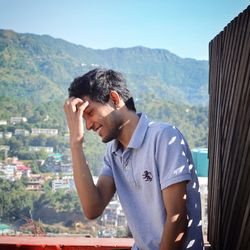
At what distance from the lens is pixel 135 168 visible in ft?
4.54

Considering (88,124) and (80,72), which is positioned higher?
(80,72)

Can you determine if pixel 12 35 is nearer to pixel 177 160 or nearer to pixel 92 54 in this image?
pixel 92 54

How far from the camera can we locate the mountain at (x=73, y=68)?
27.3m

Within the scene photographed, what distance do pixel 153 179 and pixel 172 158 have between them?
0.37 feet

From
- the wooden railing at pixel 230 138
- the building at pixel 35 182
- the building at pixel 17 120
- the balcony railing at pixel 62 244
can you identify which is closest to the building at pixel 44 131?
the building at pixel 17 120

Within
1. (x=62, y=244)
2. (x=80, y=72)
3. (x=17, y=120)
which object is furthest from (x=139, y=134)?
(x=17, y=120)

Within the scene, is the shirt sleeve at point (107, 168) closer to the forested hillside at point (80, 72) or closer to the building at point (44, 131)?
the forested hillside at point (80, 72)

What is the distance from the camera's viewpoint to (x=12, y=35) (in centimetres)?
3394

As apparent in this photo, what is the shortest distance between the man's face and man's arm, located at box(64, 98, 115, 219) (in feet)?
0.16

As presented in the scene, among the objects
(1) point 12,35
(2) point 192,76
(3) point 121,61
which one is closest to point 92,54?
(3) point 121,61

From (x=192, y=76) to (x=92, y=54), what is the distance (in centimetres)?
1218

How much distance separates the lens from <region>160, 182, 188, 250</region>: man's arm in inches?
47.8

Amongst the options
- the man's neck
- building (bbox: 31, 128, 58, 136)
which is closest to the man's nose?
the man's neck

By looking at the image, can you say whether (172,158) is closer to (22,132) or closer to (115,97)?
(115,97)
